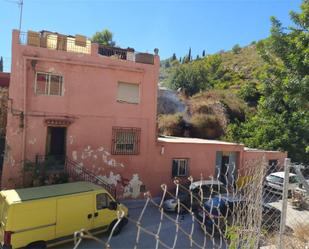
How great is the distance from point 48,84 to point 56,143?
2.88m

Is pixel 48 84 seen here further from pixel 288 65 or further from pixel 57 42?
pixel 288 65

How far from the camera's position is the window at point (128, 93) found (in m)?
17.4

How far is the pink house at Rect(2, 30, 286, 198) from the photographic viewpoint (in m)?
15.2

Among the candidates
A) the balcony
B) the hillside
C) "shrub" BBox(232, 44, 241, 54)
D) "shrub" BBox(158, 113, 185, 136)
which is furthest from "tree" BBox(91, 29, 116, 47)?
"shrub" BBox(232, 44, 241, 54)

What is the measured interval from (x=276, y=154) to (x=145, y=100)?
458 inches

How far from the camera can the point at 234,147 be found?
21.1 meters

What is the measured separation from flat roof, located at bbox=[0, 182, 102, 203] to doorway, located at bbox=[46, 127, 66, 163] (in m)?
3.85

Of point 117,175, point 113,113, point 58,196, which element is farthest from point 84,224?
point 113,113

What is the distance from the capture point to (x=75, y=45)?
16641 mm

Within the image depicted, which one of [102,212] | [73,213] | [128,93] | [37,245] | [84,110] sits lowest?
[37,245]

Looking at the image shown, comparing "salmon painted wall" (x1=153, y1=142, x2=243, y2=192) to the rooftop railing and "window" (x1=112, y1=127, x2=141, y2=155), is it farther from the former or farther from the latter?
the rooftop railing

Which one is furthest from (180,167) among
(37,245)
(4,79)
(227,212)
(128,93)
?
(227,212)

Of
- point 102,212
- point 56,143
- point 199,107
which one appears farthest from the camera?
point 199,107

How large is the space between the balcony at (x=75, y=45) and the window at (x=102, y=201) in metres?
7.59
